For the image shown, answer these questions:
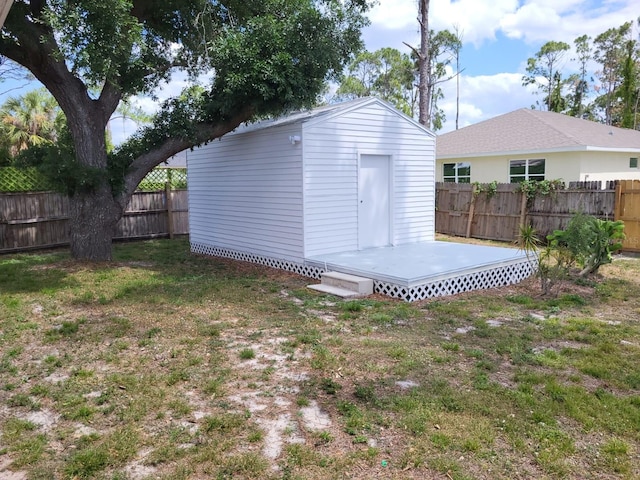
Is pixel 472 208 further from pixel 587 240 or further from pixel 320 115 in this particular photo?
pixel 320 115

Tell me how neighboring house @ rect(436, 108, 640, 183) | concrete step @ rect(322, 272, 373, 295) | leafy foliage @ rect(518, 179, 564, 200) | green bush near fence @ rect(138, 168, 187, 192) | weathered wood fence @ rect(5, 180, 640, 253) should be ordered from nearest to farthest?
→ 1. concrete step @ rect(322, 272, 373, 295)
2. weathered wood fence @ rect(5, 180, 640, 253)
3. leafy foliage @ rect(518, 179, 564, 200)
4. green bush near fence @ rect(138, 168, 187, 192)
5. neighboring house @ rect(436, 108, 640, 183)

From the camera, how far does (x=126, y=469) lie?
104 inches

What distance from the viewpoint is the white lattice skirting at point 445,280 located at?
6.52 meters

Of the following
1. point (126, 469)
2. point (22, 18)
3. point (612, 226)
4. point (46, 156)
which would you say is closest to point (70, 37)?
point (22, 18)

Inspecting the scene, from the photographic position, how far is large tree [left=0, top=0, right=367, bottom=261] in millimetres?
6695

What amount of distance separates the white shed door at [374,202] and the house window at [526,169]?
27.8ft

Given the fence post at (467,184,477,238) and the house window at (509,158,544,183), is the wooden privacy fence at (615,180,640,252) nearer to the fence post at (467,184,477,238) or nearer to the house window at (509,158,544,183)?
the fence post at (467,184,477,238)

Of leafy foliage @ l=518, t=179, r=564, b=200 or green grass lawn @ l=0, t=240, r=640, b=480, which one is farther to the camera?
leafy foliage @ l=518, t=179, r=564, b=200

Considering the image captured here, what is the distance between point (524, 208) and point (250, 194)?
22.6 feet

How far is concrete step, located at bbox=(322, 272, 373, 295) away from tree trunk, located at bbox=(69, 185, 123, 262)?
4.20 meters

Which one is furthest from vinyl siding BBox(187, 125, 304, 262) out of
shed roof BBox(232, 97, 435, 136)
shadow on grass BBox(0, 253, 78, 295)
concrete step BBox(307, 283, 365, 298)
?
shadow on grass BBox(0, 253, 78, 295)

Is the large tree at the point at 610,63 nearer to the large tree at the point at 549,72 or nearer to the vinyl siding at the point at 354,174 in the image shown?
the large tree at the point at 549,72

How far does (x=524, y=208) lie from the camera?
11773 millimetres

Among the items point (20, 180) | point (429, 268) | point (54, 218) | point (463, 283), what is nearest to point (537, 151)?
point (463, 283)
